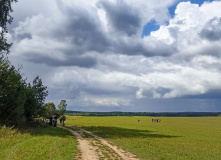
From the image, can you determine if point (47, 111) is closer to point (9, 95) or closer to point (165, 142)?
point (9, 95)

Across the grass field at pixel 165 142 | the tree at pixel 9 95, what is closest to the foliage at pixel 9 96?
the tree at pixel 9 95

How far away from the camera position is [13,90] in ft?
116

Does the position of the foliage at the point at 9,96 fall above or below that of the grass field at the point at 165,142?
above

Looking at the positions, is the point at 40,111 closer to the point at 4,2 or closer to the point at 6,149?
the point at 4,2

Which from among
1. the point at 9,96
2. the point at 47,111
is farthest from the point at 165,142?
the point at 47,111

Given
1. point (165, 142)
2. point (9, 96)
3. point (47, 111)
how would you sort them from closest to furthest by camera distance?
point (165, 142), point (9, 96), point (47, 111)

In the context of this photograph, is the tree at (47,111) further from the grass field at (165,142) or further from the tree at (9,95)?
the tree at (9,95)

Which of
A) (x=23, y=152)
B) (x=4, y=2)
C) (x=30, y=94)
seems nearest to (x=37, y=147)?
(x=23, y=152)

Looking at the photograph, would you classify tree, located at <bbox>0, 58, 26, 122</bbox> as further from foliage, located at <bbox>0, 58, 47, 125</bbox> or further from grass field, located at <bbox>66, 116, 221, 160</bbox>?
grass field, located at <bbox>66, 116, 221, 160</bbox>

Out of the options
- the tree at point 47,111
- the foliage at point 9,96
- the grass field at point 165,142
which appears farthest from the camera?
the tree at point 47,111

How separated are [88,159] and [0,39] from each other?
82.5 ft

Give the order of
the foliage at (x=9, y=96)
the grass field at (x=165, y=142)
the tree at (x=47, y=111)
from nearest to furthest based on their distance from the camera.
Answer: the grass field at (x=165, y=142) → the foliage at (x=9, y=96) → the tree at (x=47, y=111)

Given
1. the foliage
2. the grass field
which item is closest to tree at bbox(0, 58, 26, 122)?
the foliage

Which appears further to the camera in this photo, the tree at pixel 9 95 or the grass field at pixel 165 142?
the tree at pixel 9 95
